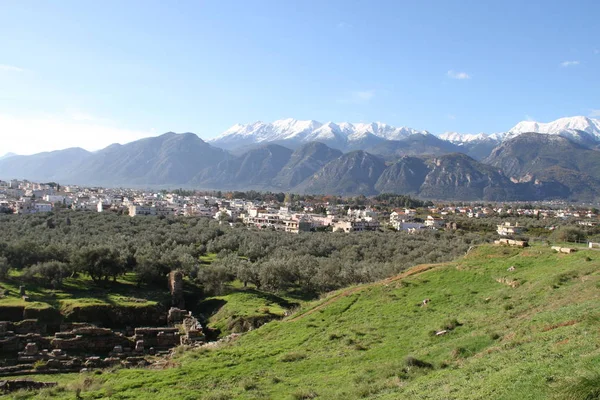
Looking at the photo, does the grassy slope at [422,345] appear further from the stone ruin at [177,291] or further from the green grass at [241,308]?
the stone ruin at [177,291]

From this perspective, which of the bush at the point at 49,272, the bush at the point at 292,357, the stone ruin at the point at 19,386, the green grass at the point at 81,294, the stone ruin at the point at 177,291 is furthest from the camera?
the bush at the point at 49,272

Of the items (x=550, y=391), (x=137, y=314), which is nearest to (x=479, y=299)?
(x=550, y=391)

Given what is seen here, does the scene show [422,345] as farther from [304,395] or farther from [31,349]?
[31,349]

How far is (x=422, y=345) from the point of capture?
18.1 meters

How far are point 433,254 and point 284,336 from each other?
3538cm

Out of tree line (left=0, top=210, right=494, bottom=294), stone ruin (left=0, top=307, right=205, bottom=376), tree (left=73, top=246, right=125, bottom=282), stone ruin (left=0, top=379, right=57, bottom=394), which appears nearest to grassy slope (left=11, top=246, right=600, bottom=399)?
stone ruin (left=0, top=379, right=57, bottom=394)

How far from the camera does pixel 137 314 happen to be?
38469mm

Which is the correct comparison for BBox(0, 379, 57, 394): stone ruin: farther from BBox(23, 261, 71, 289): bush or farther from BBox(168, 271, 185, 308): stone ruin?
BBox(23, 261, 71, 289): bush

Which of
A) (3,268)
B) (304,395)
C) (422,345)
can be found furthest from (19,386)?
A: (3,268)

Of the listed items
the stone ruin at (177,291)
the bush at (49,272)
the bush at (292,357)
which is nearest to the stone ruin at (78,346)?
the stone ruin at (177,291)

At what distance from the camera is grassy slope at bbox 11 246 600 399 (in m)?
11.9

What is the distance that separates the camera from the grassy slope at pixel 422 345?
38.9 feet

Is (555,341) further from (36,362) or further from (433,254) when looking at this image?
(433,254)

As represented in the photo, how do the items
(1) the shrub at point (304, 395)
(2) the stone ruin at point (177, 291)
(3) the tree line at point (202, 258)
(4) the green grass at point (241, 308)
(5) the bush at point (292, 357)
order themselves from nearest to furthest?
(1) the shrub at point (304, 395)
(5) the bush at point (292, 357)
(4) the green grass at point (241, 308)
(2) the stone ruin at point (177, 291)
(3) the tree line at point (202, 258)
